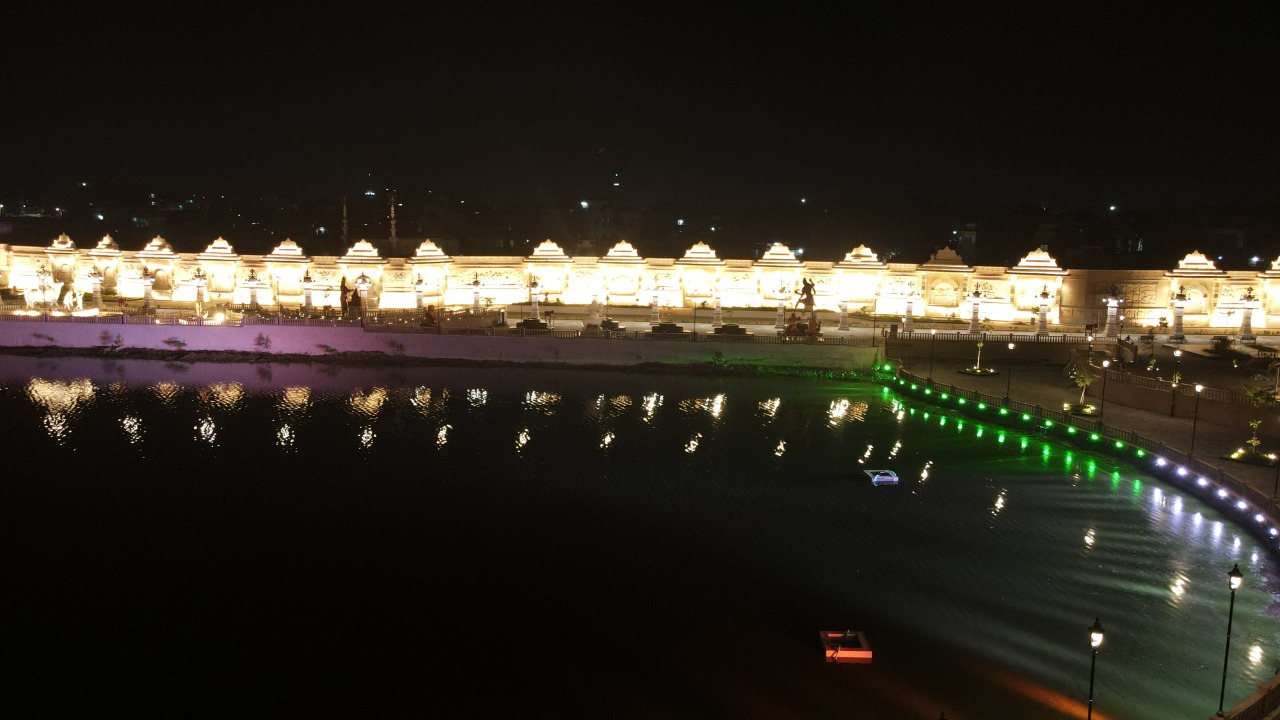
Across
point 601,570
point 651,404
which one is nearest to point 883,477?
point 601,570

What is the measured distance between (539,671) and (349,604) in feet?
10.1

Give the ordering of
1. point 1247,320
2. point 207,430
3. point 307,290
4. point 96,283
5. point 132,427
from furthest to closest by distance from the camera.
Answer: point 96,283, point 307,290, point 1247,320, point 132,427, point 207,430

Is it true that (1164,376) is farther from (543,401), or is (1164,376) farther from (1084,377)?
(543,401)

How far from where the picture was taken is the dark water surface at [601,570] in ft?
34.4

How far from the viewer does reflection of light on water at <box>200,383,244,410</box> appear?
23547 millimetres

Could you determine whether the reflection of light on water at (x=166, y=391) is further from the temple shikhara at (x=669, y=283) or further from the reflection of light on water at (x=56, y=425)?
the temple shikhara at (x=669, y=283)

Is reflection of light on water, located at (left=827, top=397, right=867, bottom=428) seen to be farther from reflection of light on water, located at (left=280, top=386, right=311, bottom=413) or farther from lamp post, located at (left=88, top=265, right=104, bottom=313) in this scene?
lamp post, located at (left=88, top=265, right=104, bottom=313)

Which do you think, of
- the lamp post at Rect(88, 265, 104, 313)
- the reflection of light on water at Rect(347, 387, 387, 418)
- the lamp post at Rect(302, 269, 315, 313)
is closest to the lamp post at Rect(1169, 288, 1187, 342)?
the reflection of light on water at Rect(347, 387, 387, 418)

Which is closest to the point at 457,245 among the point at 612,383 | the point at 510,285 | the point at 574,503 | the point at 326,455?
the point at 510,285

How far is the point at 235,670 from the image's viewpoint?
10.9 metres

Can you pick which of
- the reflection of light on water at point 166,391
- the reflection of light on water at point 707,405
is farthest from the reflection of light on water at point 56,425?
the reflection of light on water at point 707,405

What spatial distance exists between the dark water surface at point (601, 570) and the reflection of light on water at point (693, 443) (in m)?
0.15

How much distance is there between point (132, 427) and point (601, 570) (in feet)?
43.2

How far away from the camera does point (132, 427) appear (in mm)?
21078
